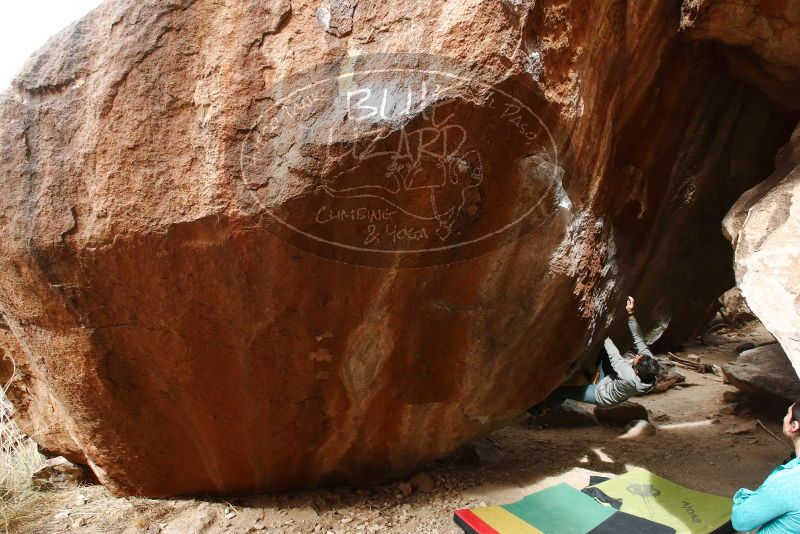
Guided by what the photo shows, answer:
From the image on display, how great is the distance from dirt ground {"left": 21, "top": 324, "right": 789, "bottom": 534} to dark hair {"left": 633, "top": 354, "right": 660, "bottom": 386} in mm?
710

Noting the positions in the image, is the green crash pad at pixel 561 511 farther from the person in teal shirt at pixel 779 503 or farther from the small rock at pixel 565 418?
the small rock at pixel 565 418

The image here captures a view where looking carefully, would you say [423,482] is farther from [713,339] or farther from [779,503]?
[713,339]

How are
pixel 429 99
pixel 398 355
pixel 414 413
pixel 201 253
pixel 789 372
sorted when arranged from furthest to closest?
pixel 789 372 → pixel 414 413 → pixel 398 355 → pixel 201 253 → pixel 429 99

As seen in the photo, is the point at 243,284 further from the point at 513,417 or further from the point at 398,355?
the point at 513,417

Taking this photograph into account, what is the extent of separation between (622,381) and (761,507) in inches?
60.7

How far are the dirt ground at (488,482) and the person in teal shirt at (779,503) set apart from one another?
4.67 ft

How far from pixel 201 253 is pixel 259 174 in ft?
1.28

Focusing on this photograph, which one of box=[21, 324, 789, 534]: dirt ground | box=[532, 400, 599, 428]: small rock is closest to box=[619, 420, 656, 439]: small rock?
box=[21, 324, 789, 534]: dirt ground

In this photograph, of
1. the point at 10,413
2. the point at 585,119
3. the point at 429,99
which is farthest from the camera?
the point at 10,413

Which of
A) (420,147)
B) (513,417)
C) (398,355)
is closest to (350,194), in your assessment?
(420,147)

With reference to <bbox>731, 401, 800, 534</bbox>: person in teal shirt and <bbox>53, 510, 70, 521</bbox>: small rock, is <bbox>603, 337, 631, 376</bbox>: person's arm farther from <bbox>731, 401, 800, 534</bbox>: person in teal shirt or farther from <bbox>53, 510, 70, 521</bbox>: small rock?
<bbox>53, 510, 70, 521</bbox>: small rock

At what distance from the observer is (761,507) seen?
1.85 meters

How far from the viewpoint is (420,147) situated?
2023mm

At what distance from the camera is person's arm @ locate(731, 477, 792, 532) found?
179cm
